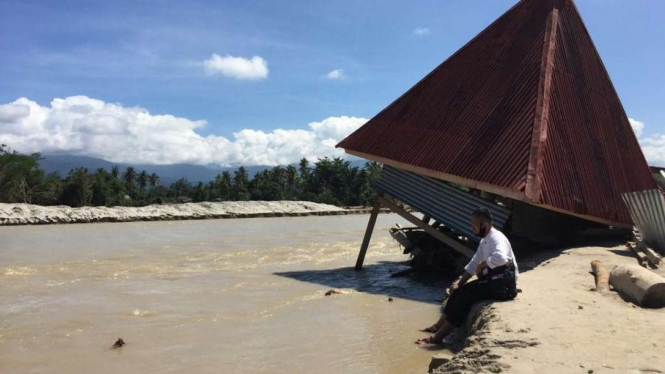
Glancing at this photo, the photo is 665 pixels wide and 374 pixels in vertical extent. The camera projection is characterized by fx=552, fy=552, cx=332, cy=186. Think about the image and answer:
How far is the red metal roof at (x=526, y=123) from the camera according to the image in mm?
9383

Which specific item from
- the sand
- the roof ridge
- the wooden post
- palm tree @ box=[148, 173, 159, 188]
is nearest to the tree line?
palm tree @ box=[148, 173, 159, 188]

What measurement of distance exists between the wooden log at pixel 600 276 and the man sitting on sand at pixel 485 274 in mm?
1485

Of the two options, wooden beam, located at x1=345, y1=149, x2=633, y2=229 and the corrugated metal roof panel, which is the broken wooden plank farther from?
the corrugated metal roof panel

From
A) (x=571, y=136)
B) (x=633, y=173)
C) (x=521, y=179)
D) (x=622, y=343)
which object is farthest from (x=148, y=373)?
(x=633, y=173)

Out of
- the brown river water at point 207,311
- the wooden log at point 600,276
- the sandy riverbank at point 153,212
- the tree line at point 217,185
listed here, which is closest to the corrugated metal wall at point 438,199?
the brown river water at point 207,311

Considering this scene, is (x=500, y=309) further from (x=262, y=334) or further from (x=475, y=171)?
(x=475, y=171)

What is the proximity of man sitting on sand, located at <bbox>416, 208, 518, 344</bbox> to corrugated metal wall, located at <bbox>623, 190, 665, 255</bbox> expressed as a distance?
15.8 feet

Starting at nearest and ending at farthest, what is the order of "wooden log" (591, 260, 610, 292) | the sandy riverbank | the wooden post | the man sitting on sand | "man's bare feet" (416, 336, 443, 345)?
the man sitting on sand, "man's bare feet" (416, 336, 443, 345), "wooden log" (591, 260, 610, 292), the wooden post, the sandy riverbank

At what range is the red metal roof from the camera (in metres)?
9.38

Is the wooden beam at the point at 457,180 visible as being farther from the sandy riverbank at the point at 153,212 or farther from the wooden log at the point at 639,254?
the sandy riverbank at the point at 153,212

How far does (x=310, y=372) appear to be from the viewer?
612 cm

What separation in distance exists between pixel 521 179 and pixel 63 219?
2627cm

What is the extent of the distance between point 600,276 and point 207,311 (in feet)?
20.0

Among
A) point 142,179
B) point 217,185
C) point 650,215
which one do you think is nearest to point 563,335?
point 650,215
